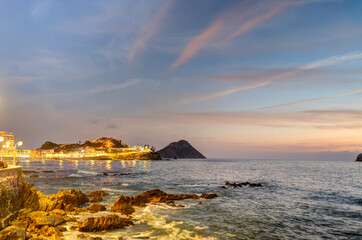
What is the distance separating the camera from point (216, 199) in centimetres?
3759

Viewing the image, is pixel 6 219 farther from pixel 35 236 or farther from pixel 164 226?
pixel 164 226

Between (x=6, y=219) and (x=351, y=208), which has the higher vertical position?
(x=6, y=219)

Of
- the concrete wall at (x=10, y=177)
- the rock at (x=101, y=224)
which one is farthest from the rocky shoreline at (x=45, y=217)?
the concrete wall at (x=10, y=177)

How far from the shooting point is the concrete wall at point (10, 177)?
19492 mm

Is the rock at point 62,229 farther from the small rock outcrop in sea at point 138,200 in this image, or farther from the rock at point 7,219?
the small rock outcrop in sea at point 138,200

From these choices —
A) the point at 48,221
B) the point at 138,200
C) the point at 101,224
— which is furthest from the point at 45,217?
the point at 138,200

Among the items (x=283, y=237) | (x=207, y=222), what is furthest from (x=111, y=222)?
(x=283, y=237)

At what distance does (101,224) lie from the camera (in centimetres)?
2006

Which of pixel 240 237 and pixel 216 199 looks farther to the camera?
pixel 216 199

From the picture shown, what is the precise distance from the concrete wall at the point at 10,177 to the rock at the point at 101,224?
23.3 feet

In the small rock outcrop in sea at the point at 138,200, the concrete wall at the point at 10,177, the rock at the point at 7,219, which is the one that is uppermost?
the concrete wall at the point at 10,177

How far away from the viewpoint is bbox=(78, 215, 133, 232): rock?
19.4 metres

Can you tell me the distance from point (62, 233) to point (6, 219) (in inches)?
179

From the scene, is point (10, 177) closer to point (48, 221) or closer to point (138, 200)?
A: point (48, 221)
